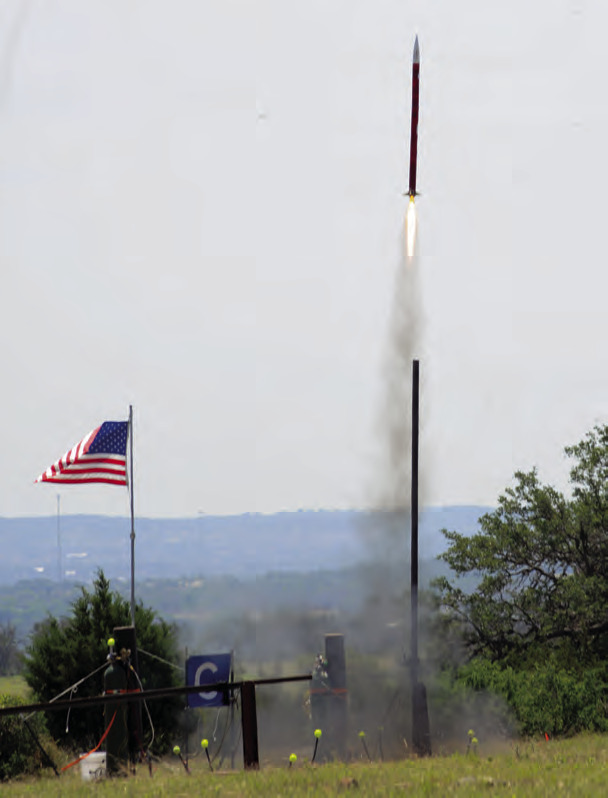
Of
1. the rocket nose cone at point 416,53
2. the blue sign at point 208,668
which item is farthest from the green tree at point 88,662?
the rocket nose cone at point 416,53

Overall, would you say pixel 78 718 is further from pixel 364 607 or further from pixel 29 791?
pixel 29 791

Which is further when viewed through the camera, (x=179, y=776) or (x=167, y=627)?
(x=167, y=627)

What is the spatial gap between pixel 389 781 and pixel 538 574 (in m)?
25.5

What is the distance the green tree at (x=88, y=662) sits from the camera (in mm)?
31016

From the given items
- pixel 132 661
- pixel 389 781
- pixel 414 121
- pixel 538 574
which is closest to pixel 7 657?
pixel 538 574

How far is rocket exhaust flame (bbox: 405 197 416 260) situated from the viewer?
29625 millimetres

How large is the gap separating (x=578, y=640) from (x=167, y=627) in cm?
1353

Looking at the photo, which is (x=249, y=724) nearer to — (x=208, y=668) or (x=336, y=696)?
(x=208, y=668)

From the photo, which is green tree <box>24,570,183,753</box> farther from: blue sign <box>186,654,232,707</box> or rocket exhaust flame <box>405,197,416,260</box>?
rocket exhaust flame <box>405,197,416,260</box>

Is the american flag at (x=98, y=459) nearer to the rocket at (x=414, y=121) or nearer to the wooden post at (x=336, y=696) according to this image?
the wooden post at (x=336, y=696)

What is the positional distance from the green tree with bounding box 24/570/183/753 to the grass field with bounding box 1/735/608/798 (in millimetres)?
13012

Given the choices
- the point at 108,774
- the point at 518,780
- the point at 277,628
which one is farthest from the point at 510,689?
the point at 518,780

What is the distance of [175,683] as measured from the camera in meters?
32.9

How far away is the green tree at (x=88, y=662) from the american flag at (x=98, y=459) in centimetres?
601
